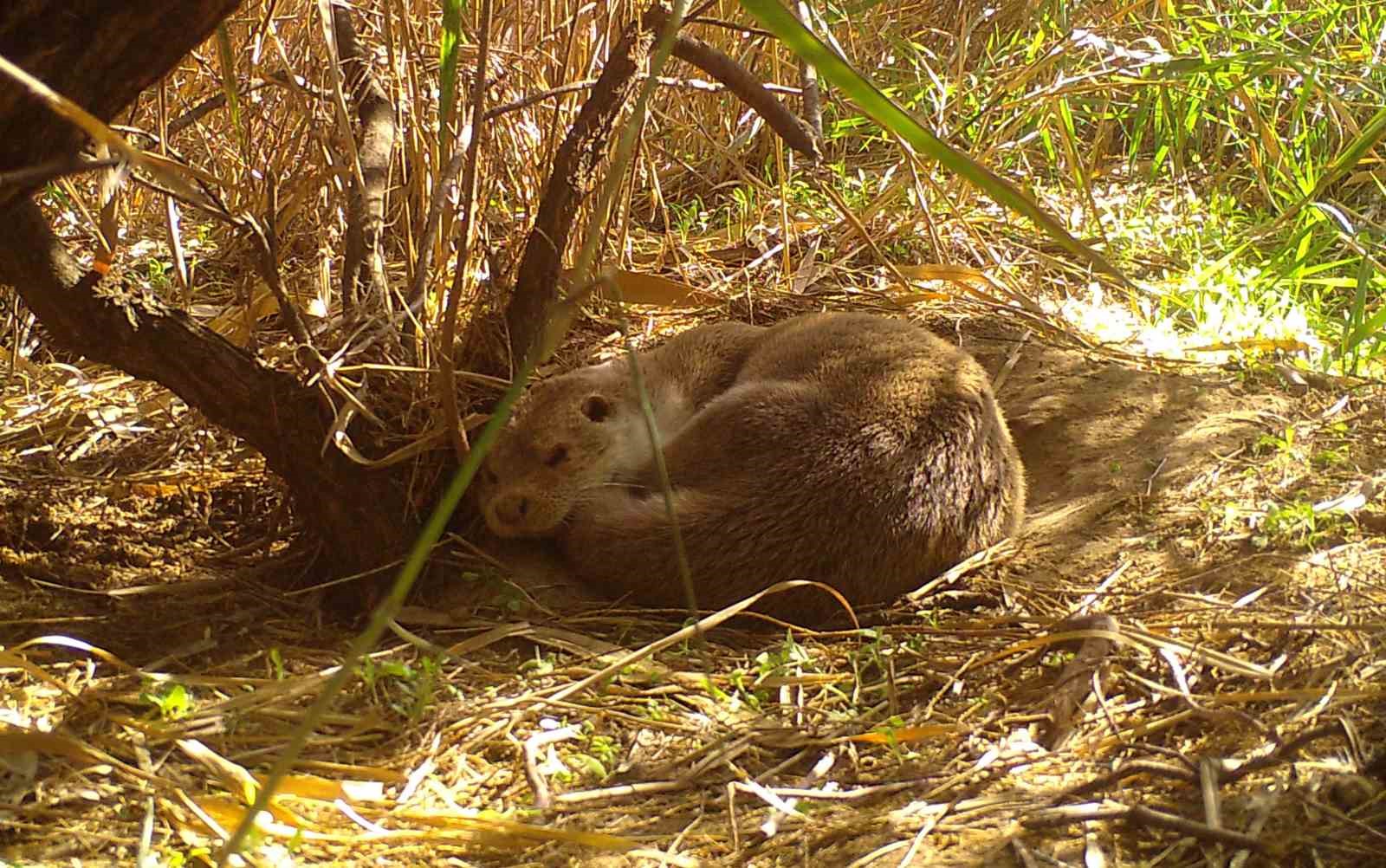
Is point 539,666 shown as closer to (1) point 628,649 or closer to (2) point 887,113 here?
(1) point 628,649

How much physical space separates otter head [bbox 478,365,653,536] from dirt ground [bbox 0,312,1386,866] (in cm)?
25

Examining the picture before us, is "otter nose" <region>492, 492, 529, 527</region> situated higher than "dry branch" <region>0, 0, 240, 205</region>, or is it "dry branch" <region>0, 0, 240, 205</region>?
"dry branch" <region>0, 0, 240, 205</region>

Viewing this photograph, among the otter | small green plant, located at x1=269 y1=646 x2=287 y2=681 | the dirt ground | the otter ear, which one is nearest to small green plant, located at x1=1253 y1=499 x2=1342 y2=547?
the dirt ground

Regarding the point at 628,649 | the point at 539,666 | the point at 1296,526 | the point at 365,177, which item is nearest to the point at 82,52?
the point at 365,177

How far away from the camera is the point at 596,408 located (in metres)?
3.40

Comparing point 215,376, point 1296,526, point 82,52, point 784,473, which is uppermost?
point 82,52

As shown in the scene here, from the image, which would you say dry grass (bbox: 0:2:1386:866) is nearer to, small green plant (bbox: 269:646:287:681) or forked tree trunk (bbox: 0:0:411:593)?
small green plant (bbox: 269:646:287:681)

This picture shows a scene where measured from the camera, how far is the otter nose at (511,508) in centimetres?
308

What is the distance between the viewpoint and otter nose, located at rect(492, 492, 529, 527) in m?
3.08

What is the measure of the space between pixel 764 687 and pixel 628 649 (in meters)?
0.35

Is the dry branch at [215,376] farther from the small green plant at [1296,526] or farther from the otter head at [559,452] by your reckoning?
the small green plant at [1296,526]

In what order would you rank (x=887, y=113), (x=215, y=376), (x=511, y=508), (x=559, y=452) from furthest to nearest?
(x=559, y=452) → (x=511, y=508) → (x=215, y=376) → (x=887, y=113)

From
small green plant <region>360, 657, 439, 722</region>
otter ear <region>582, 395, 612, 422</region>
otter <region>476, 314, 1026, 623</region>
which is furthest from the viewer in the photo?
otter ear <region>582, 395, 612, 422</region>

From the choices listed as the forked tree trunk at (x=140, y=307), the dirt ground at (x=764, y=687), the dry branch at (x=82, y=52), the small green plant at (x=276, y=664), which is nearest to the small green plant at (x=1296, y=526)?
the dirt ground at (x=764, y=687)
